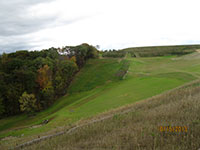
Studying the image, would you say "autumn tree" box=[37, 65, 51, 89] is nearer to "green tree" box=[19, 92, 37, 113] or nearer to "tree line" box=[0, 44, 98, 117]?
"tree line" box=[0, 44, 98, 117]

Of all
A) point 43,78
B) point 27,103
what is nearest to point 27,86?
point 43,78

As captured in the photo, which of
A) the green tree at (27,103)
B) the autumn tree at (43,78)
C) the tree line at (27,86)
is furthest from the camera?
the autumn tree at (43,78)

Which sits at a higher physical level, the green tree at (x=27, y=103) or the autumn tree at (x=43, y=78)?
the autumn tree at (x=43, y=78)

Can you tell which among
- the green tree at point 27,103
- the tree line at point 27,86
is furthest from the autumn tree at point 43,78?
the green tree at point 27,103

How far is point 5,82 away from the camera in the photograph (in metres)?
39.1

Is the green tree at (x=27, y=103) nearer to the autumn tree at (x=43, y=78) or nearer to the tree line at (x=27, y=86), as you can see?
the tree line at (x=27, y=86)

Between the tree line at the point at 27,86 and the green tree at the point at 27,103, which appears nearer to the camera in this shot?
the green tree at the point at 27,103

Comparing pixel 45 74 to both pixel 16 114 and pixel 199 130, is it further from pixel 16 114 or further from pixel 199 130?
pixel 199 130

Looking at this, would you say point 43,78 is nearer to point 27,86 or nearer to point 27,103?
point 27,86

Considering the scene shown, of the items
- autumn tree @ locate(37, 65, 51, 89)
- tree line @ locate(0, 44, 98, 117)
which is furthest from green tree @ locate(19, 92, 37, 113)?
autumn tree @ locate(37, 65, 51, 89)

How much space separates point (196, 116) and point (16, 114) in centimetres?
4296

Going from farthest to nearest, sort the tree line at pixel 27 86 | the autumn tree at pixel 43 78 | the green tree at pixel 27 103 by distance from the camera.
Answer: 1. the autumn tree at pixel 43 78
2. the tree line at pixel 27 86
3. the green tree at pixel 27 103

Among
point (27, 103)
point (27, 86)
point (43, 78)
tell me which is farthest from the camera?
point (43, 78)

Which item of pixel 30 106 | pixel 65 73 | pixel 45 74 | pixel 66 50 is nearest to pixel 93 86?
pixel 65 73
